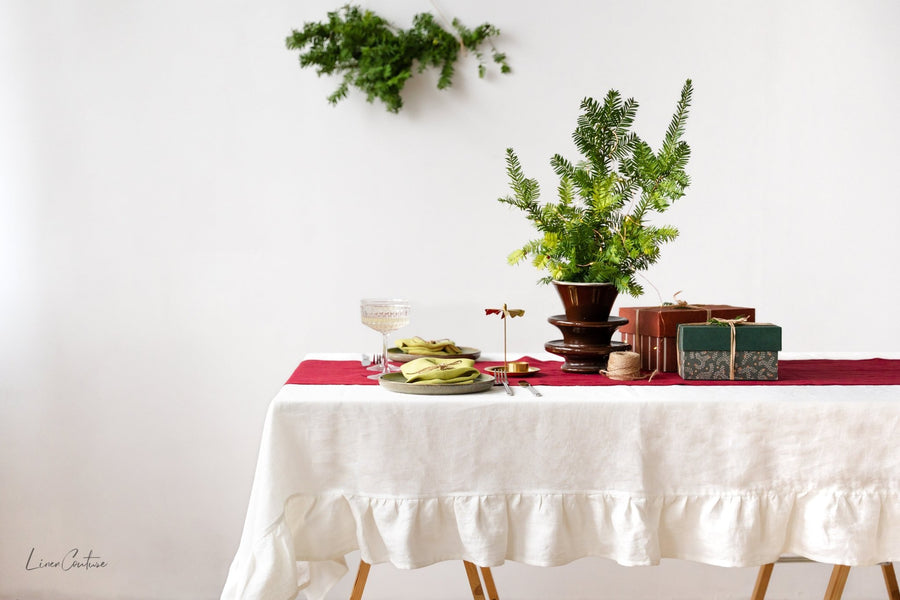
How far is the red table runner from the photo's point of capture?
4.63 feet

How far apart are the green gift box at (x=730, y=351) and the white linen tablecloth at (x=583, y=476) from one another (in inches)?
5.7

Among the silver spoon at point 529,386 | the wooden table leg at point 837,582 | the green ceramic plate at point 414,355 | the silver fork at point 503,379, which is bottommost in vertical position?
the wooden table leg at point 837,582

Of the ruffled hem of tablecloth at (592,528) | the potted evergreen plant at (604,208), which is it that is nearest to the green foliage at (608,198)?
the potted evergreen plant at (604,208)

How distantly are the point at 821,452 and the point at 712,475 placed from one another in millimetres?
176

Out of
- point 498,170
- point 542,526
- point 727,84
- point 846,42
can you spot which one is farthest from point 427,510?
point 846,42

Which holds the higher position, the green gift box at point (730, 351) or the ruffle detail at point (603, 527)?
the green gift box at point (730, 351)

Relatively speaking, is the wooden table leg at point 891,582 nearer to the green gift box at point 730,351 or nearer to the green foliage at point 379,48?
the green gift box at point 730,351

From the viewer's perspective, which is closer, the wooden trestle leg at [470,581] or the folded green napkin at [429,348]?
the wooden trestle leg at [470,581]

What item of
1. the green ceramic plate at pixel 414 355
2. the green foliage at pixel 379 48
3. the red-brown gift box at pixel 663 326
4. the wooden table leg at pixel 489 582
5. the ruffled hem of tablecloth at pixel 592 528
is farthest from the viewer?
the green foliage at pixel 379 48

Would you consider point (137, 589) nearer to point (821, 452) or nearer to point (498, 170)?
point (498, 170)

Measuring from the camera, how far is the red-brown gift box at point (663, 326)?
152 cm

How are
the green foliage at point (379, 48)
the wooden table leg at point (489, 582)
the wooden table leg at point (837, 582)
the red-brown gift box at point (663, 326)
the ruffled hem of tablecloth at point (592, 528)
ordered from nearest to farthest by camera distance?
the ruffled hem of tablecloth at point (592, 528) < the wooden table leg at point (837, 582) < the red-brown gift box at point (663, 326) < the wooden table leg at point (489, 582) < the green foliage at point (379, 48)

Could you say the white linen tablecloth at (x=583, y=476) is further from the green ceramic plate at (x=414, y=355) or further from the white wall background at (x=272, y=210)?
the white wall background at (x=272, y=210)

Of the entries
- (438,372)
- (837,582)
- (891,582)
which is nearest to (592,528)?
(438,372)
